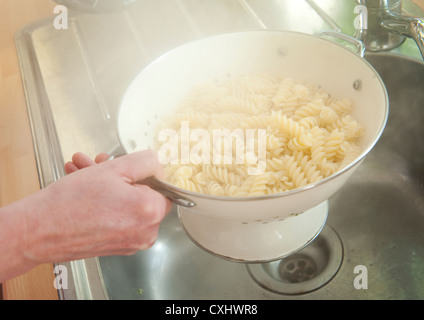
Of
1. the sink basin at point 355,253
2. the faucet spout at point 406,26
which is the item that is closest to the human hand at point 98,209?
the sink basin at point 355,253

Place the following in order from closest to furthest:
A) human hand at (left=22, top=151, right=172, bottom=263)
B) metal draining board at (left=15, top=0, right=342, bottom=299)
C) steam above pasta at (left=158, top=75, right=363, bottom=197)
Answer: human hand at (left=22, top=151, right=172, bottom=263)
steam above pasta at (left=158, top=75, right=363, bottom=197)
metal draining board at (left=15, top=0, right=342, bottom=299)

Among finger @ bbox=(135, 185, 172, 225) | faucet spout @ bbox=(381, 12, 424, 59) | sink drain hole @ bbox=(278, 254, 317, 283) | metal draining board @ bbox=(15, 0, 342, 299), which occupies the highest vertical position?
metal draining board @ bbox=(15, 0, 342, 299)

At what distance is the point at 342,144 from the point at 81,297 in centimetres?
66

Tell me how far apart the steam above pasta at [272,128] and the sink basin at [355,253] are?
13.2 inches

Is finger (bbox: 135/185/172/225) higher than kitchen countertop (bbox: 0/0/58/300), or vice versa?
kitchen countertop (bbox: 0/0/58/300)

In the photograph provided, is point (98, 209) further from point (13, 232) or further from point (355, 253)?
point (355, 253)

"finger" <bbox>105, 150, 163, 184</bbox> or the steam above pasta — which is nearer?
"finger" <bbox>105, 150, 163, 184</bbox>

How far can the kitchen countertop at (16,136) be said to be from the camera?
109 cm

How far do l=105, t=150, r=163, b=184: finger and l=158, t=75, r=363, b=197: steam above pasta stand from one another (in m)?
0.10

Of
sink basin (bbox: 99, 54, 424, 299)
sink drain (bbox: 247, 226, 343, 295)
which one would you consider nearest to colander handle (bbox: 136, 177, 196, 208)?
sink basin (bbox: 99, 54, 424, 299)

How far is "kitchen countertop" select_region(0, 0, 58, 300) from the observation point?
1.09 m

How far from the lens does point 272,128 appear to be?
99cm

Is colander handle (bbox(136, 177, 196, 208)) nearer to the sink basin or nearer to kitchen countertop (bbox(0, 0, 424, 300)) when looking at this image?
the sink basin

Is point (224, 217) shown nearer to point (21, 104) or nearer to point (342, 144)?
point (342, 144)
